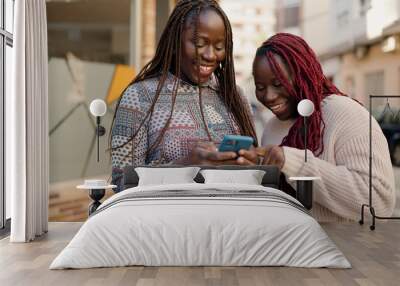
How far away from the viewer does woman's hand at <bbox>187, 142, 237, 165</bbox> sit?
4.92 metres

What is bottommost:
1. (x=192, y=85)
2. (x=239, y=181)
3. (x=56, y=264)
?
(x=56, y=264)

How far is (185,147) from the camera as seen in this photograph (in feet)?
16.3

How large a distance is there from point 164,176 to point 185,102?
2.36 ft

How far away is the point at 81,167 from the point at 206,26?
7.29 ft

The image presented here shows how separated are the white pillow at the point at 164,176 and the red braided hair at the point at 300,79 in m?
0.88

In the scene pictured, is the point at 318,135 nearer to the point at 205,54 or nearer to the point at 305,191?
the point at 305,191

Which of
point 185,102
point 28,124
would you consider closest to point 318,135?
point 185,102

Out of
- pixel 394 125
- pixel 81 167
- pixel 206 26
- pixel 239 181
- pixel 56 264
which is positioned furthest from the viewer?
pixel 81 167

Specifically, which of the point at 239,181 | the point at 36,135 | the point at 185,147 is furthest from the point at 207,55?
the point at 36,135

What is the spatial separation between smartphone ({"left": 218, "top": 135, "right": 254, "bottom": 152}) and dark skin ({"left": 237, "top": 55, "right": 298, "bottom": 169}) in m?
0.04

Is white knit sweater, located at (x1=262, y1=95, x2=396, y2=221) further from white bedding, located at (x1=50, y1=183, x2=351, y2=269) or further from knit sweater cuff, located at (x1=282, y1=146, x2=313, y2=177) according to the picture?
white bedding, located at (x1=50, y1=183, x2=351, y2=269)

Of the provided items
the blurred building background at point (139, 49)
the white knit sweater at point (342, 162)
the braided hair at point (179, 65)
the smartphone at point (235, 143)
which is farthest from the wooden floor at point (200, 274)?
the blurred building background at point (139, 49)

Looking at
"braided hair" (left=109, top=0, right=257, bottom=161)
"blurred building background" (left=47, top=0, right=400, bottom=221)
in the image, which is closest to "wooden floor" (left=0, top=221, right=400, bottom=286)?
"braided hair" (left=109, top=0, right=257, bottom=161)

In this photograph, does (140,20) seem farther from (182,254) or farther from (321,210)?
(182,254)
